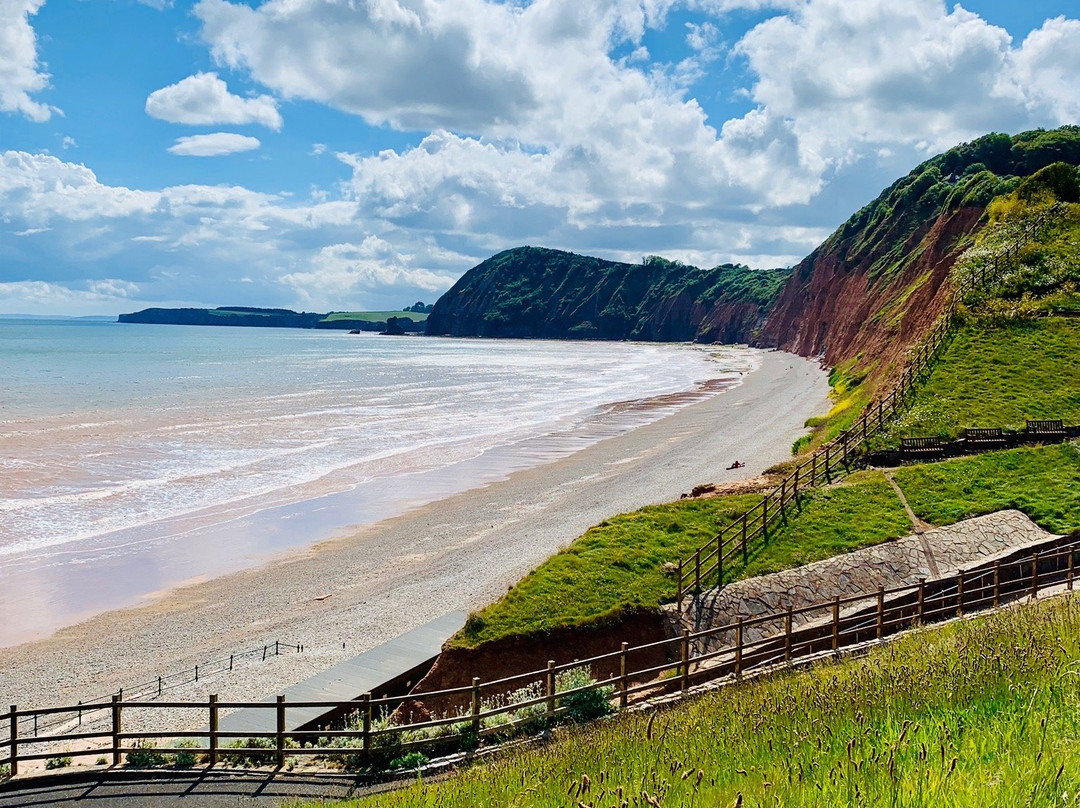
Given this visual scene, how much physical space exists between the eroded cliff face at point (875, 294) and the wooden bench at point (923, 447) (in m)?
17.0

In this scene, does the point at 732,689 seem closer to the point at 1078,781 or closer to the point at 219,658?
the point at 1078,781

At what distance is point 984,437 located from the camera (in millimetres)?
26422

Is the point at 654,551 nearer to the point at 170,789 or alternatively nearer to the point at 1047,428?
the point at 170,789

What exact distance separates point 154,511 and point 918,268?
7001 cm

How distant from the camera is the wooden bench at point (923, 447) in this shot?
85.6 ft

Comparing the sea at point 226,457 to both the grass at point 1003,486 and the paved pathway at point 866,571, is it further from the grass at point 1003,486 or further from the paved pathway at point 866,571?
the grass at point 1003,486

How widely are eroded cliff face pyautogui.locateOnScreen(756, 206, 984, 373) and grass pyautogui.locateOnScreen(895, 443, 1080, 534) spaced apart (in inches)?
726

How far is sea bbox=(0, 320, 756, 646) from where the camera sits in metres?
28.7

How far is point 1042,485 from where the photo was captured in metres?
22.5

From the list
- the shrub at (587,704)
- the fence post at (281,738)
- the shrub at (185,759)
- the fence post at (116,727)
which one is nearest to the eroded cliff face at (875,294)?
the shrub at (587,704)

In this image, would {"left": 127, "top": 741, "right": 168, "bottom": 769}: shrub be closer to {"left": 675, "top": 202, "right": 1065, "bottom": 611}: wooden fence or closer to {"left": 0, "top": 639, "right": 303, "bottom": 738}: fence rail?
{"left": 0, "top": 639, "right": 303, "bottom": 738}: fence rail

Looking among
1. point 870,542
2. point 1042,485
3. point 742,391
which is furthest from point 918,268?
point 870,542

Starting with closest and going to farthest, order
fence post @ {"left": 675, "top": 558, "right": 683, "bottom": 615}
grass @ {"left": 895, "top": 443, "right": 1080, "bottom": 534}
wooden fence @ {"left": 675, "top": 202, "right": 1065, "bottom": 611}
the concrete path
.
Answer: the concrete path < fence post @ {"left": 675, "top": 558, "right": 683, "bottom": 615} < wooden fence @ {"left": 675, "top": 202, "right": 1065, "bottom": 611} < grass @ {"left": 895, "top": 443, "right": 1080, "bottom": 534}

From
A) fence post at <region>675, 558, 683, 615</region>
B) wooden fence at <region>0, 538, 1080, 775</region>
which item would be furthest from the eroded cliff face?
fence post at <region>675, 558, 683, 615</region>
